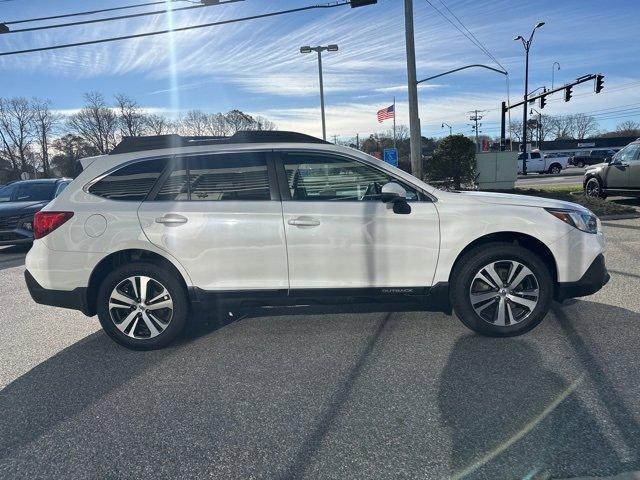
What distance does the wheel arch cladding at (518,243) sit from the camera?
12.4ft

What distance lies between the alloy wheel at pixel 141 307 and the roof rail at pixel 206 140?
120 centimetres

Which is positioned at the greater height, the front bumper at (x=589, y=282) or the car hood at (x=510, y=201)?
the car hood at (x=510, y=201)

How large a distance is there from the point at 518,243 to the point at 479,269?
473 millimetres

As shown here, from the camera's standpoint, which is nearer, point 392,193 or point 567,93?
point 392,193

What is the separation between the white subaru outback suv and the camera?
3711mm

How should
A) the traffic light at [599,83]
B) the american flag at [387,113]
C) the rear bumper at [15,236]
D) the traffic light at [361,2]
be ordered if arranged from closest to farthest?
1. the rear bumper at [15,236]
2. the traffic light at [361,2]
3. the traffic light at [599,83]
4. the american flag at [387,113]

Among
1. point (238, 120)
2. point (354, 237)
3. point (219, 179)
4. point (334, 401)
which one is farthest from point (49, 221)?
point (238, 120)

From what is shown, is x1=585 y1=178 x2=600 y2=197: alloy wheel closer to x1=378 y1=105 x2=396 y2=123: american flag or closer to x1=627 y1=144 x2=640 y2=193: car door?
x1=627 y1=144 x2=640 y2=193: car door

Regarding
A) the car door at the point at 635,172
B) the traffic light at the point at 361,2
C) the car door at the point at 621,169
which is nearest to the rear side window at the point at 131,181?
the traffic light at the point at 361,2

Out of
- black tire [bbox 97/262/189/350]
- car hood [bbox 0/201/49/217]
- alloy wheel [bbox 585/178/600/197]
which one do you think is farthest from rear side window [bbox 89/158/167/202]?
alloy wheel [bbox 585/178/600/197]

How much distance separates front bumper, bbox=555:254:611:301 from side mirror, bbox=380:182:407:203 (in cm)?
160

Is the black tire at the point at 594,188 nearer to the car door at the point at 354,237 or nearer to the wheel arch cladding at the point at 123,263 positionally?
the car door at the point at 354,237

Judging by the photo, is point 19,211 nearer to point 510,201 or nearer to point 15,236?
point 15,236

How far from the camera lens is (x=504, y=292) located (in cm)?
376
